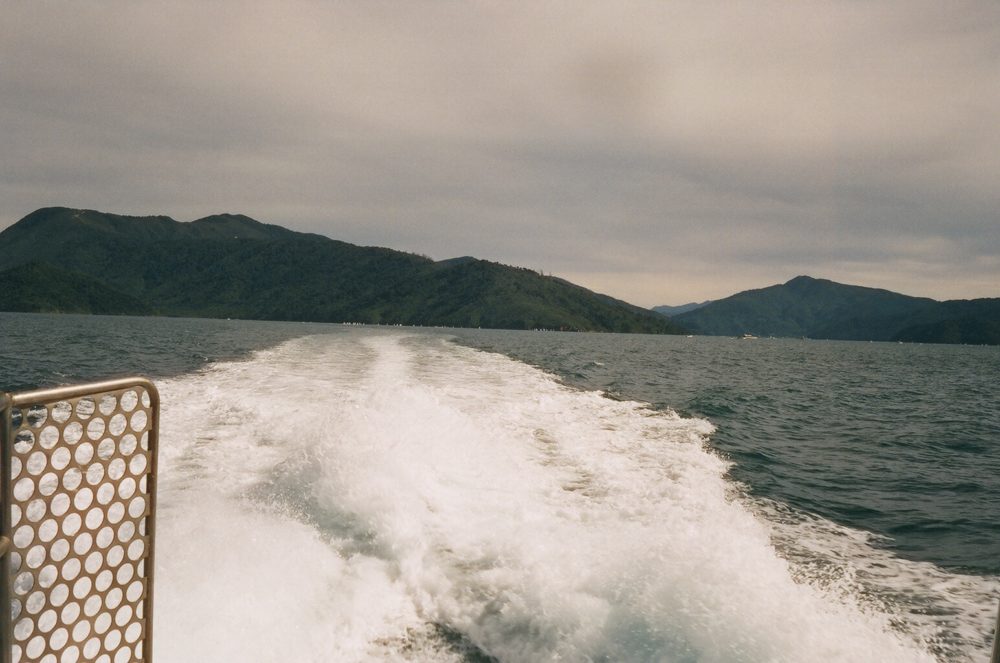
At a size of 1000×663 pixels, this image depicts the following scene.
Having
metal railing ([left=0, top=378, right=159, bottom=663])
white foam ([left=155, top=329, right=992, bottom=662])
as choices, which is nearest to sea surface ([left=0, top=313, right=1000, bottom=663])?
white foam ([left=155, top=329, right=992, bottom=662])

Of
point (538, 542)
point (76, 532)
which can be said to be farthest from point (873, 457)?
point (76, 532)

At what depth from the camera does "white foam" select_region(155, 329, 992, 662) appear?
506 cm

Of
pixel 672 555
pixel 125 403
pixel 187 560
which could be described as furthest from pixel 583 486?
pixel 125 403

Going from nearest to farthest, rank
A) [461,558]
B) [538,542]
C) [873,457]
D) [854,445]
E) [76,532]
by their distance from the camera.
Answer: [76,532] < [461,558] < [538,542] < [873,457] < [854,445]

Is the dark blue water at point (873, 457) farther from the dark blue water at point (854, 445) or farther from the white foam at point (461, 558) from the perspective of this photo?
the white foam at point (461, 558)

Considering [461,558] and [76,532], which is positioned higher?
[76,532]

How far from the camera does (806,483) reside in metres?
13.1

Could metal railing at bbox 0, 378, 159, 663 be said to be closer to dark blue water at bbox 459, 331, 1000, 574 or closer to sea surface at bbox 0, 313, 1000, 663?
sea surface at bbox 0, 313, 1000, 663

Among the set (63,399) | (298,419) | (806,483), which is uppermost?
(63,399)

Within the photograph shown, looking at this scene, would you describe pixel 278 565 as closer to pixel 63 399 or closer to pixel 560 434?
pixel 63 399

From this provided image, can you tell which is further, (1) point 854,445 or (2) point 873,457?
(1) point 854,445

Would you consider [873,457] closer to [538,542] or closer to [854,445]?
[854,445]

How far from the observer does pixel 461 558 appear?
6.68 meters

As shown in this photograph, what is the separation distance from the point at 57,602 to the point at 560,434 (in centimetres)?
1052
